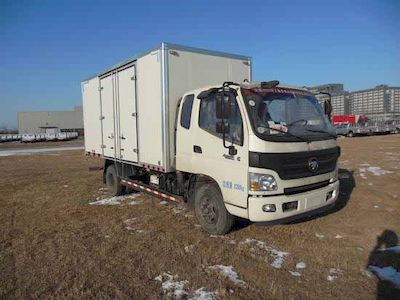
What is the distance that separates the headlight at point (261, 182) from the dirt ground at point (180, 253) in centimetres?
97

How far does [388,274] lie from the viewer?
4.43 metres

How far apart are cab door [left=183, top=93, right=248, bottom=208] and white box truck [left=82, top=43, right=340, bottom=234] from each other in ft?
0.05

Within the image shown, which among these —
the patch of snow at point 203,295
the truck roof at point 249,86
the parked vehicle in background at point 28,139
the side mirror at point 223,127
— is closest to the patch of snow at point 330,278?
the patch of snow at point 203,295

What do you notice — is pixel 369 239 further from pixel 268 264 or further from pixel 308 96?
pixel 308 96

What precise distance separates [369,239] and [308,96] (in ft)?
8.45

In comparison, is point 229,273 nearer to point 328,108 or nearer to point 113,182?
point 328,108

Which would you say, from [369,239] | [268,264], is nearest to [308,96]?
[369,239]

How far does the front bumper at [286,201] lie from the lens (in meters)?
5.07

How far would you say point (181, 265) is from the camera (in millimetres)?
4793

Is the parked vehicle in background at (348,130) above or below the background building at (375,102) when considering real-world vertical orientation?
below

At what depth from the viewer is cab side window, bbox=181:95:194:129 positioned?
630 centimetres

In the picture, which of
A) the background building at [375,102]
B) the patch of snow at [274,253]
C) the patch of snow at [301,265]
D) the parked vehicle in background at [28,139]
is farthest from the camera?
the background building at [375,102]

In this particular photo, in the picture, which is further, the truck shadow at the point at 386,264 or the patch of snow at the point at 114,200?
the patch of snow at the point at 114,200

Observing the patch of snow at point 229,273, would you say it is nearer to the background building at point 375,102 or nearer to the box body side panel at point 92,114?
the box body side panel at point 92,114
